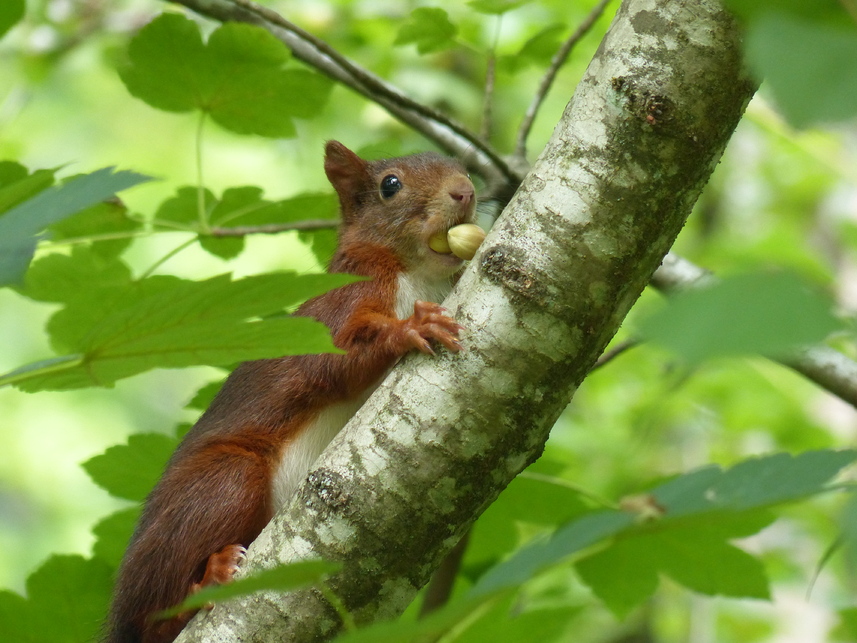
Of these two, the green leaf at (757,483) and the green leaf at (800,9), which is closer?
the green leaf at (800,9)

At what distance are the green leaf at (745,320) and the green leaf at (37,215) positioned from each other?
68 centimetres

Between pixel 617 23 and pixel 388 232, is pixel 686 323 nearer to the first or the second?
pixel 617 23

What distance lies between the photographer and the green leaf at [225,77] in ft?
6.93

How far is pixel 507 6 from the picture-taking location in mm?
2432

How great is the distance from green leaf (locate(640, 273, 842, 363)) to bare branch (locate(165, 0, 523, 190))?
5.80 feet

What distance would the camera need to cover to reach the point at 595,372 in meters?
3.54

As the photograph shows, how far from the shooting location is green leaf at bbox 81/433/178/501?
2068mm

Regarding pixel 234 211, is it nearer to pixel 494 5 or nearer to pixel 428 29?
pixel 428 29

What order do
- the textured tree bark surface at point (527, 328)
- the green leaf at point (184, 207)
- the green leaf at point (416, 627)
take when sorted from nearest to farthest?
the green leaf at point (416, 627) → the textured tree bark surface at point (527, 328) → the green leaf at point (184, 207)

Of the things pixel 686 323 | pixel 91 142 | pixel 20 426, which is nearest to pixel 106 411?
pixel 20 426

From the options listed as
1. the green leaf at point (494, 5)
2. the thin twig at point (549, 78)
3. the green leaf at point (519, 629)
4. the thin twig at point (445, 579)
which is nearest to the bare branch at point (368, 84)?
the thin twig at point (549, 78)

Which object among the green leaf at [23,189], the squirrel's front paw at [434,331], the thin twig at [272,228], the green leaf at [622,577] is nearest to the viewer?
the green leaf at [23,189]

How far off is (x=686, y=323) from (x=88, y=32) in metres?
4.13

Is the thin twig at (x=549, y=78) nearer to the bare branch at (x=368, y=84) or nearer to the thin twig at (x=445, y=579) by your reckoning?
the bare branch at (x=368, y=84)
